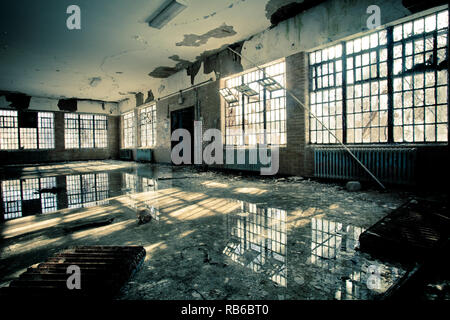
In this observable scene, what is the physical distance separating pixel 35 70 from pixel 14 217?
9250mm

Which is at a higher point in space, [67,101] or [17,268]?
[67,101]

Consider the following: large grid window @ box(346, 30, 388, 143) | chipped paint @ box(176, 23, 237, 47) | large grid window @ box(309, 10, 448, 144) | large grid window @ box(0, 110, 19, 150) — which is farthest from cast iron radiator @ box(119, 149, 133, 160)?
large grid window @ box(346, 30, 388, 143)

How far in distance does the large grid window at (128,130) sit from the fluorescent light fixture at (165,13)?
969cm

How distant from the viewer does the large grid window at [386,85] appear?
3.88m

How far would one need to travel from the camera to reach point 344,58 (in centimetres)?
502

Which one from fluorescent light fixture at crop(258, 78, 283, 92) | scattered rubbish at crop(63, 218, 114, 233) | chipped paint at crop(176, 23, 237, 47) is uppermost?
chipped paint at crop(176, 23, 237, 47)

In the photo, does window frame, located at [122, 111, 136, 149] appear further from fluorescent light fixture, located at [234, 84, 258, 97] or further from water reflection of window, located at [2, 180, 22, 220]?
water reflection of window, located at [2, 180, 22, 220]

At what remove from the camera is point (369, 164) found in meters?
4.46

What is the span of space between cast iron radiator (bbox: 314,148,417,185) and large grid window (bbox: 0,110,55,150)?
16.1m

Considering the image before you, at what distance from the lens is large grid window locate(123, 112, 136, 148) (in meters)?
14.8

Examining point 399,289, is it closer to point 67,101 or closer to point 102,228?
point 102,228

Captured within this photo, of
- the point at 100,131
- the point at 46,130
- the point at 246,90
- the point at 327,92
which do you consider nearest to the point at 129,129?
the point at 100,131

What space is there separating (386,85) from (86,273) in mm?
5565

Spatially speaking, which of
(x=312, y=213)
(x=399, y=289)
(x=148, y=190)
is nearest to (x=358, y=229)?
(x=312, y=213)
